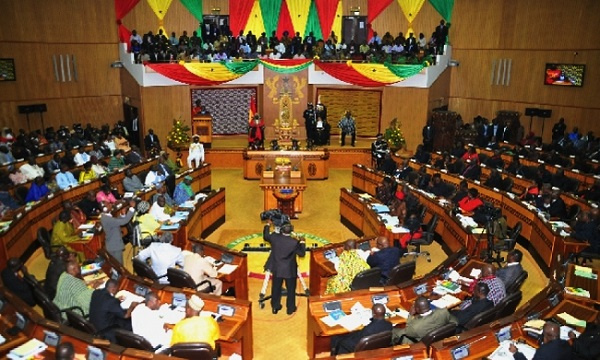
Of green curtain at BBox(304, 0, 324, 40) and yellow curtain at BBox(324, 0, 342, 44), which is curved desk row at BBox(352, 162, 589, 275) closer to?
green curtain at BBox(304, 0, 324, 40)

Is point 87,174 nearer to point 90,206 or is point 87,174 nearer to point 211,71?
point 90,206

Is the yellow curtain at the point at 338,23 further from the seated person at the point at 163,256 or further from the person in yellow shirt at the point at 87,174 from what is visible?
the seated person at the point at 163,256

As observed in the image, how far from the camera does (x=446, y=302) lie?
6.85 metres

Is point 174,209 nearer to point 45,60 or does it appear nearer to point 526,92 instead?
point 45,60

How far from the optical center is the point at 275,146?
1602 centimetres

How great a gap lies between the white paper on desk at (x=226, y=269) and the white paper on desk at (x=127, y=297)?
137 centimetres

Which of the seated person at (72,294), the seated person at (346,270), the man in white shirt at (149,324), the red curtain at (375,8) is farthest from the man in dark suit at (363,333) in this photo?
the red curtain at (375,8)

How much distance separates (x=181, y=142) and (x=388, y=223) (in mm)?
9179

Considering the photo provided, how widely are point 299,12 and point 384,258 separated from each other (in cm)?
1469

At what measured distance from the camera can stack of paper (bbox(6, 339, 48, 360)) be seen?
5.34m

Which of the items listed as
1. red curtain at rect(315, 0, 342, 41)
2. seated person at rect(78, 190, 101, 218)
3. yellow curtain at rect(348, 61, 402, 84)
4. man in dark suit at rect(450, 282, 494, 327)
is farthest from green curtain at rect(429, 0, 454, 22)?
man in dark suit at rect(450, 282, 494, 327)

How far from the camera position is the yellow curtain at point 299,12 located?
20109mm

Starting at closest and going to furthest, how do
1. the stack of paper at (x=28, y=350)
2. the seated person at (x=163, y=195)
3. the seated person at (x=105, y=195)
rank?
the stack of paper at (x=28, y=350)
the seated person at (x=163, y=195)
the seated person at (x=105, y=195)

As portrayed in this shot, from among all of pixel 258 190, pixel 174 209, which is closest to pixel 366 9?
pixel 258 190
